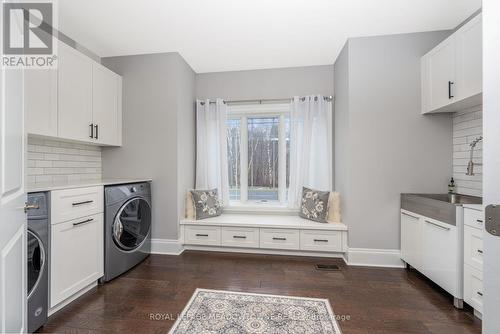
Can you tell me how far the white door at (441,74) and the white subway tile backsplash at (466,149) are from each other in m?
0.31

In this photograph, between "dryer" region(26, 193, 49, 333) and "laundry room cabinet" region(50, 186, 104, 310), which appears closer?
"dryer" region(26, 193, 49, 333)

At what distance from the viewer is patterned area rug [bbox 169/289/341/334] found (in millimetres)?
1512

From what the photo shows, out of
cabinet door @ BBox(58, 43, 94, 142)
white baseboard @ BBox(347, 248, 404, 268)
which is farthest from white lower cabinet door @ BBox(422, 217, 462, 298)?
cabinet door @ BBox(58, 43, 94, 142)

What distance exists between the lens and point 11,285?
35.6 inches

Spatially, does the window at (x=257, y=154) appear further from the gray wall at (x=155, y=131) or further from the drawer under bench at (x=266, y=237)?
the gray wall at (x=155, y=131)

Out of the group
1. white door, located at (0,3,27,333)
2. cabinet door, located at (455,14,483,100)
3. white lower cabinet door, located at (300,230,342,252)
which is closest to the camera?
white door, located at (0,3,27,333)

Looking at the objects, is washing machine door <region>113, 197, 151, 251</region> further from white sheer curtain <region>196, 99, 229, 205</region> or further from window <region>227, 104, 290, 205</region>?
window <region>227, 104, 290, 205</region>

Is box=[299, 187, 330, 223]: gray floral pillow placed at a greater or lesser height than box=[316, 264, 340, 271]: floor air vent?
greater

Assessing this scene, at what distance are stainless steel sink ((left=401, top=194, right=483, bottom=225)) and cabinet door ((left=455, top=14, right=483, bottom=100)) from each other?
92cm

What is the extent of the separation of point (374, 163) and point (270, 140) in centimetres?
148

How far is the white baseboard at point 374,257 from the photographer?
2449 millimetres

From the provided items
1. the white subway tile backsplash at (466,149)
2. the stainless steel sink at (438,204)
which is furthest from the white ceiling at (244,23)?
the stainless steel sink at (438,204)

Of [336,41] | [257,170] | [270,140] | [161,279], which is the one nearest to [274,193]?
[257,170]

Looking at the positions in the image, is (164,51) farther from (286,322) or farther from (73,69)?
(286,322)
